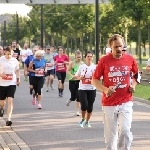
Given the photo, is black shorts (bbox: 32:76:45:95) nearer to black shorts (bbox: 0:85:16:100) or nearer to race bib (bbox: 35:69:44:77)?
race bib (bbox: 35:69:44:77)

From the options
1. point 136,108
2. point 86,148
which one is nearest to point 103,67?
point 86,148

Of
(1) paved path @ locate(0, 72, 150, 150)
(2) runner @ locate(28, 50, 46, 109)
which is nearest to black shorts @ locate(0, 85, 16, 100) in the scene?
(1) paved path @ locate(0, 72, 150, 150)

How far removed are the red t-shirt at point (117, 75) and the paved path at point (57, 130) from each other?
2.58 metres

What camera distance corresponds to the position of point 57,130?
13266 mm

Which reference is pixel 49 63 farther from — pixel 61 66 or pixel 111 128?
pixel 111 128

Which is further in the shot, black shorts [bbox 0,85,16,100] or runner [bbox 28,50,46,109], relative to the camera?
runner [bbox 28,50,46,109]

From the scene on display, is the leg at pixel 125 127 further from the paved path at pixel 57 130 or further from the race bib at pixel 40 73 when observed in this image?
the race bib at pixel 40 73

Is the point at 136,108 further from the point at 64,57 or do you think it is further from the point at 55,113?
the point at 64,57

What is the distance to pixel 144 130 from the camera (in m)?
12.9

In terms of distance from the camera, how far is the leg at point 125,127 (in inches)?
312

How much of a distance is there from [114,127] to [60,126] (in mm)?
6018

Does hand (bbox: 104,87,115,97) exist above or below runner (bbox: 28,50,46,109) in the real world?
above

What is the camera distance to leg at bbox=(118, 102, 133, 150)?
7930 millimetres

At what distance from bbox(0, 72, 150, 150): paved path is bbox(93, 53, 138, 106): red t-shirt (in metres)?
2.58
